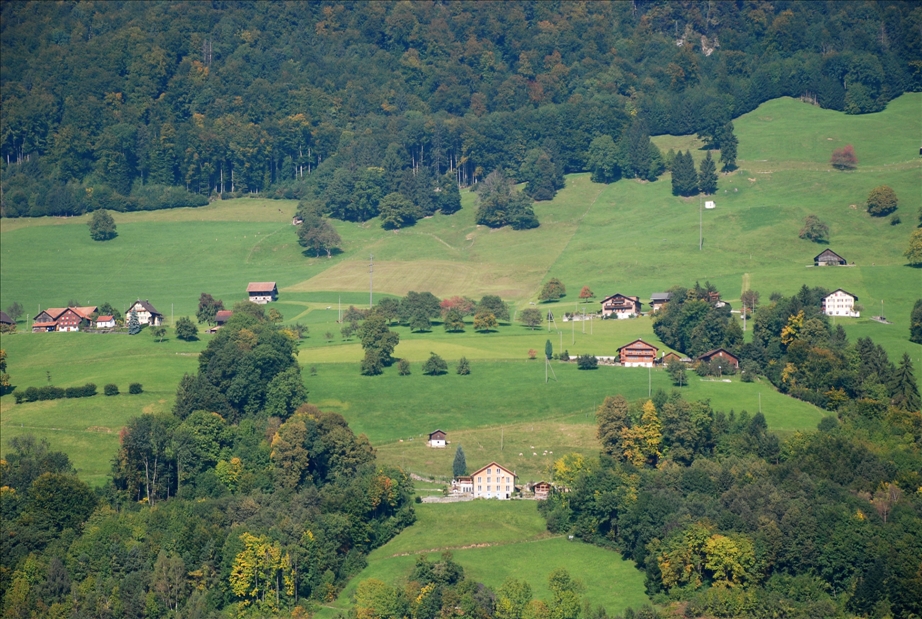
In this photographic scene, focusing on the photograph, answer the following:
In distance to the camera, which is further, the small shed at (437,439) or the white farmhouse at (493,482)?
the small shed at (437,439)

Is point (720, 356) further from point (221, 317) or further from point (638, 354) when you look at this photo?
point (221, 317)

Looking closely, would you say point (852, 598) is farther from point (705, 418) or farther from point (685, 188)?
point (685, 188)

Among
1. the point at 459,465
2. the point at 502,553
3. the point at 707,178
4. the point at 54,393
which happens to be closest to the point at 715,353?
the point at 459,465

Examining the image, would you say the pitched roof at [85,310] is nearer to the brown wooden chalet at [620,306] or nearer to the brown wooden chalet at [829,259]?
the brown wooden chalet at [620,306]

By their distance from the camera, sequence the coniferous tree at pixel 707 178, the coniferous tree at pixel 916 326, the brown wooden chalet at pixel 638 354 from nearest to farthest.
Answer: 1. the brown wooden chalet at pixel 638 354
2. the coniferous tree at pixel 916 326
3. the coniferous tree at pixel 707 178

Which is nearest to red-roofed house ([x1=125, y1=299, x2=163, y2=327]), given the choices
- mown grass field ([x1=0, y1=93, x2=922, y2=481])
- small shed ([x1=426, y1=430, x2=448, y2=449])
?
mown grass field ([x1=0, y1=93, x2=922, y2=481])

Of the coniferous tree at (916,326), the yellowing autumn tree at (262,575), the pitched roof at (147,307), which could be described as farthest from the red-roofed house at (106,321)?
the coniferous tree at (916,326)
